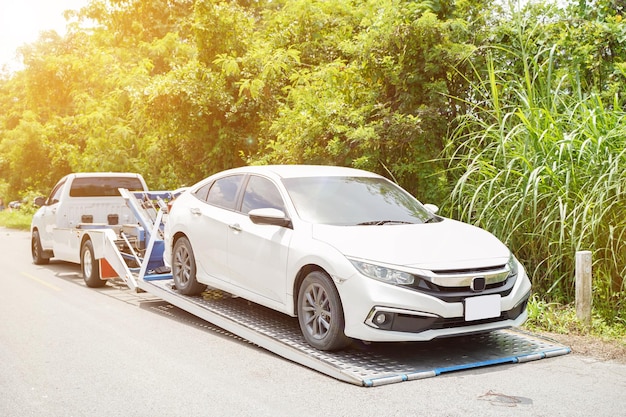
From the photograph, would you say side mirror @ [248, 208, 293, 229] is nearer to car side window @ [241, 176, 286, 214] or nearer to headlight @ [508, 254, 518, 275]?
car side window @ [241, 176, 286, 214]

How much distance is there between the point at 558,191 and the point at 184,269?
173 inches

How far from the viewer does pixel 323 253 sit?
19.9ft

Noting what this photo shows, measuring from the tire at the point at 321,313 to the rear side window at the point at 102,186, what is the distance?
723 cm

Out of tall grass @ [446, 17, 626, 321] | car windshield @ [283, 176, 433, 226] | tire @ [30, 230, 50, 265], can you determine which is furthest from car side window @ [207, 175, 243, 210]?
tire @ [30, 230, 50, 265]

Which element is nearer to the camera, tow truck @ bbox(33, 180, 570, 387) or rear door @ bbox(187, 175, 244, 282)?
tow truck @ bbox(33, 180, 570, 387)

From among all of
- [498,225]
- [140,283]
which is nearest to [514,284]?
[498,225]

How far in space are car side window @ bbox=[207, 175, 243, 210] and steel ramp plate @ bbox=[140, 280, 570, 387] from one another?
1.16 metres

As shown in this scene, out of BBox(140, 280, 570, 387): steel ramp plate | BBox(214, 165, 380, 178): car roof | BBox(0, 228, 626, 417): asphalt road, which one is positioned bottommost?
BBox(0, 228, 626, 417): asphalt road

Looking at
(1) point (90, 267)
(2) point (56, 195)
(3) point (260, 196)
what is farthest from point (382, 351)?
(2) point (56, 195)

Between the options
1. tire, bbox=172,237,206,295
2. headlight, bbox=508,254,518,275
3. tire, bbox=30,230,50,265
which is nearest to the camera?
headlight, bbox=508,254,518,275

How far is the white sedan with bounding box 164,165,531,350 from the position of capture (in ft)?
18.7

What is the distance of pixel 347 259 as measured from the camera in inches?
231

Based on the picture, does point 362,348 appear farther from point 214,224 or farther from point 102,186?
point 102,186

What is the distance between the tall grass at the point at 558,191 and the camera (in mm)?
7461
